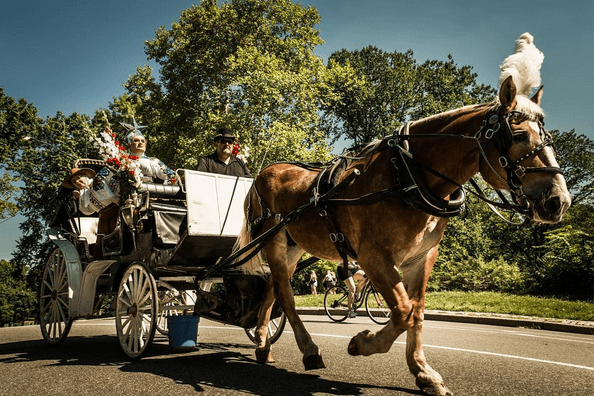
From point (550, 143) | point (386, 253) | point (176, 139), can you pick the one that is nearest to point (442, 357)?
point (386, 253)

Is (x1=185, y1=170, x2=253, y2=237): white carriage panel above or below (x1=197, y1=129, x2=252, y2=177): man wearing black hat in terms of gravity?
below

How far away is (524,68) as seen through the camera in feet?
12.8

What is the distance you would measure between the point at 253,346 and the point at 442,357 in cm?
273

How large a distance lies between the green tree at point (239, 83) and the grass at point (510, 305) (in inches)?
377

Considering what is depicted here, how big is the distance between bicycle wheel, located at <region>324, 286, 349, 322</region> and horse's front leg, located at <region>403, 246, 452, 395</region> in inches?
343

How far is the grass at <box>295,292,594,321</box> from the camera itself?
1238 cm

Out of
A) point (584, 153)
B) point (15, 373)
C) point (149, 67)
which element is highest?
point (149, 67)

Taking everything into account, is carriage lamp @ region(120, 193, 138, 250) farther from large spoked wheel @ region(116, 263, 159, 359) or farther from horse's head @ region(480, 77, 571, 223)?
horse's head @ region(480, 77, 571, 223)

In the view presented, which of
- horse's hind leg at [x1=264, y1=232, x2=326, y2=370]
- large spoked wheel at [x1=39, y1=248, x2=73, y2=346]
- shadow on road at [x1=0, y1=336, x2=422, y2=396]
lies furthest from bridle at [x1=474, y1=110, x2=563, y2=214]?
large spoked wheel at [x1=39, y1=248, x2=73, y2=346]

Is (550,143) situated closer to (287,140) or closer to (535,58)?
(535,58)

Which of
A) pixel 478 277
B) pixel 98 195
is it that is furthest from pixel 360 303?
pixel 478 277

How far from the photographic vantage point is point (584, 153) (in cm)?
3878

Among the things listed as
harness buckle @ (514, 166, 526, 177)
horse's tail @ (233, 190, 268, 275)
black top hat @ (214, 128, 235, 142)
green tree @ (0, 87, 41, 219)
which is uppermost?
green tree @ (0, 87, 41, 219)

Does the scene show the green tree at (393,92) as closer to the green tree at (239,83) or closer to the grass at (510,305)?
the green tree at (239,83)
